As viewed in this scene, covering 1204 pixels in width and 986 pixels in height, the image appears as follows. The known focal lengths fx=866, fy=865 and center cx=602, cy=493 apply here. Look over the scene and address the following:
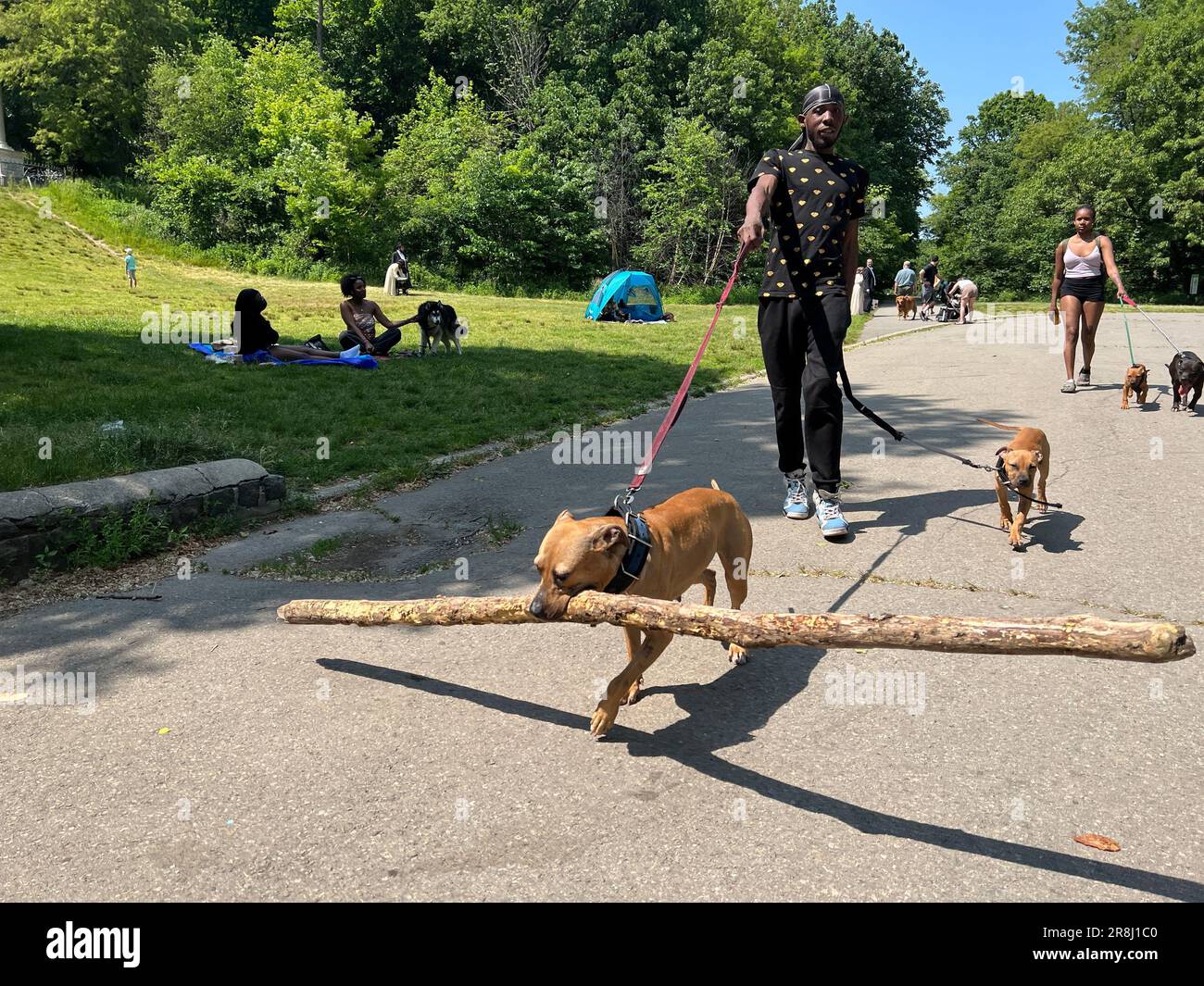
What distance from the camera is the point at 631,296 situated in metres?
23.7

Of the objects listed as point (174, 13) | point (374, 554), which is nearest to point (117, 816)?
point (374, 554)

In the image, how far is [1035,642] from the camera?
88.1 inches

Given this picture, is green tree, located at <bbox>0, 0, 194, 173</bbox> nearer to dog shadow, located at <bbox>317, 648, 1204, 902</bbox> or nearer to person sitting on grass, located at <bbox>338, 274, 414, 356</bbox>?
person sitting on grass, located at <bbox>338, 274, 414, 356</bbox>

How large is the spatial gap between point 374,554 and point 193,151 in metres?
38.6

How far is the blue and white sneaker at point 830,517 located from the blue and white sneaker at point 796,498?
0.22m

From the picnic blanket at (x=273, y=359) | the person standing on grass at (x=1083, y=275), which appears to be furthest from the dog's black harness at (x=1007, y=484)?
the picnic blanket at (x=273, y=359)

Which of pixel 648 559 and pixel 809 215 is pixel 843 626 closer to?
pixel 648 559

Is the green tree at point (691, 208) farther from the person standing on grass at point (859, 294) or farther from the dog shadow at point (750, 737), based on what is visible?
the dog shadow at point (750, 737)

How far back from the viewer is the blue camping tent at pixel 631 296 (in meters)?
22.6

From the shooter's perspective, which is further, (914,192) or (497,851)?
(914,192)

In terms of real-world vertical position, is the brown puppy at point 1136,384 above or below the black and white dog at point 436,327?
below

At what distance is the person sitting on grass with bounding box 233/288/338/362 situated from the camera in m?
12.6
